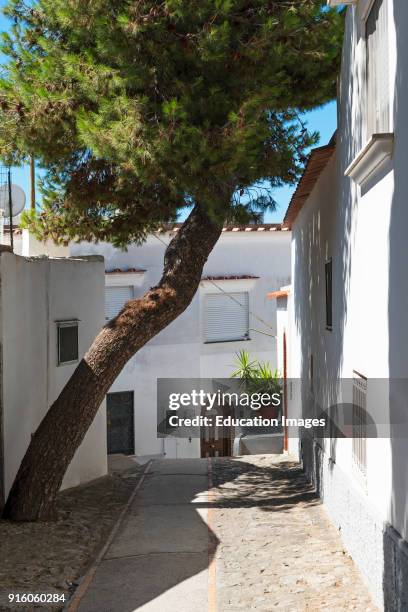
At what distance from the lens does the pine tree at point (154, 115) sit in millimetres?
8031

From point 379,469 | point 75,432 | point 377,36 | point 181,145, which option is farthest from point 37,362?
point 377,36

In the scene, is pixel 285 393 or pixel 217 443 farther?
pixel 217 443

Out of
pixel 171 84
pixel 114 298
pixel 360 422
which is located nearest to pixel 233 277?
pixel 114 298

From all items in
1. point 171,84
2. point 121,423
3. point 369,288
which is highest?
point 171,84

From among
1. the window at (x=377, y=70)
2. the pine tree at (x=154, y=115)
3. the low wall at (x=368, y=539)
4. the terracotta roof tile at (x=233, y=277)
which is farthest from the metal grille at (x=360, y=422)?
the terracotta roof tile at (x=233, y=277)

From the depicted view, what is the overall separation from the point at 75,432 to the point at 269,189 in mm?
4079

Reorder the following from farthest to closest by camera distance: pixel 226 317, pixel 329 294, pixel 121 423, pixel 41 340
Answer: pixel 226 317, pixel 121 423, pixel 41 340, pixel 329 294

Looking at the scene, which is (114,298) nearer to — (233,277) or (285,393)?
(233,277)

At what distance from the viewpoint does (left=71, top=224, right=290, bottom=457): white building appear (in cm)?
2036

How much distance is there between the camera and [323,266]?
33.6ft

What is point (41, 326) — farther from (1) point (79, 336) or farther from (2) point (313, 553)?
(2) point (313, 553)

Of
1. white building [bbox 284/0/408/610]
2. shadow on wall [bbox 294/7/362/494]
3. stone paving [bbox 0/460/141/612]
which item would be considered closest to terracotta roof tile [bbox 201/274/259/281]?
shadow on wall [bbox 294/7/362/494]

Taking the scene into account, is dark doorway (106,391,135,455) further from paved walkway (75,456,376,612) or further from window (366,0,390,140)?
window (366,0,390,140)

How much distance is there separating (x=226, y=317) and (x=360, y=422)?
14.7m
